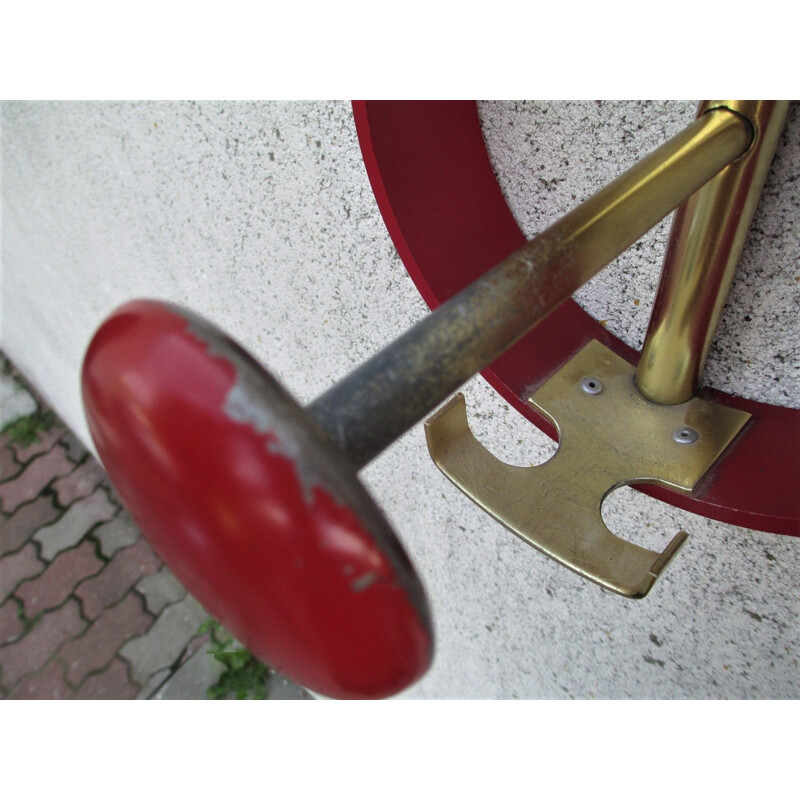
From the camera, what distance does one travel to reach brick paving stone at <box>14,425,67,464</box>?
222cm

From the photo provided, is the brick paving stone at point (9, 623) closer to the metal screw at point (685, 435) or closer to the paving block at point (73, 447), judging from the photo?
the paving block at point (73, 447)

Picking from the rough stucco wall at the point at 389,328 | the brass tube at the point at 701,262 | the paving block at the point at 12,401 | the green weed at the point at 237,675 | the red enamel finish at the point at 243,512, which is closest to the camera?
the red enamel finish at the point at 243,512

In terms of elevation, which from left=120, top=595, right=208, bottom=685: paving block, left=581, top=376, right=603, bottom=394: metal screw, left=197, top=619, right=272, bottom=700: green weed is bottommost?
left=197, top=619, right=272, bottom=700: green weed

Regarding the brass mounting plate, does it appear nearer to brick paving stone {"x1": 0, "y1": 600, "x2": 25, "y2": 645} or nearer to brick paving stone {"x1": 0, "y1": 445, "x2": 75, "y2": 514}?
brick paving stone {"x1": 0, "y1": 600, "x2": 25, "y2": 645}

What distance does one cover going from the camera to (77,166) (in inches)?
45.1

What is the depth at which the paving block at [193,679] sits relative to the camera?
1.71m

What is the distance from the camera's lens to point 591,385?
54 centimetres

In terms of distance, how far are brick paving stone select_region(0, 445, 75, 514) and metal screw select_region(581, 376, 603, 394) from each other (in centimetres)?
206

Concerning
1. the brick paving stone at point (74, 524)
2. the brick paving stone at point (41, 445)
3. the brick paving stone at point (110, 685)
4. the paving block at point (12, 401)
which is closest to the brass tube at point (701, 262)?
the brick paving stone at point (110, 685)

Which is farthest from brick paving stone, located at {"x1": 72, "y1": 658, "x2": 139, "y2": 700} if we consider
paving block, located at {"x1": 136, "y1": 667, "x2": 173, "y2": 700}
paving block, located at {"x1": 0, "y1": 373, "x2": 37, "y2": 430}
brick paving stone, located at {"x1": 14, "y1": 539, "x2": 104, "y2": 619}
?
paving block, located at {"x1": 0, "y1": 373, "x2": 37, "y2": 430}

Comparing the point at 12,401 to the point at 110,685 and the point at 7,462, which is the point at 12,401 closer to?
the point at 7,462

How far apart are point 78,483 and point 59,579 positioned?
1.10ft

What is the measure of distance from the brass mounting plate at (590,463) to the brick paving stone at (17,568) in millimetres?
1898
